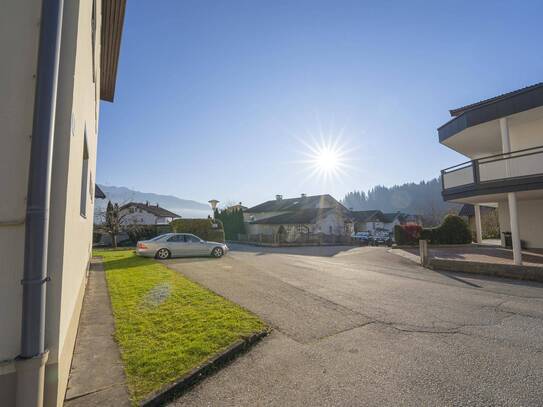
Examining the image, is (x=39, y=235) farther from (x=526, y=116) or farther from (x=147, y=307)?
(x=526, y=116)

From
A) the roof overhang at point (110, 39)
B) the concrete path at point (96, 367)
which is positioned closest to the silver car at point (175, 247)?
the roof overhang at point (110, 39)

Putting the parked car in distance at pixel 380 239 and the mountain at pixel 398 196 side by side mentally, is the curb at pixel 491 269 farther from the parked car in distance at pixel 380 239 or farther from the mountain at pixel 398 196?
the mountain at pixel 398 196

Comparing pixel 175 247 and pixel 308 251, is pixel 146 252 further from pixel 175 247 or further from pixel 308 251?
pixel 308 251

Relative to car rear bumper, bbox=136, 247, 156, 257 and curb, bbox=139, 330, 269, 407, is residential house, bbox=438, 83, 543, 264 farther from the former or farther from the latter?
car rear bumper, bbox=136, 247, 156, 257

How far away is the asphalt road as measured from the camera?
2.93 m

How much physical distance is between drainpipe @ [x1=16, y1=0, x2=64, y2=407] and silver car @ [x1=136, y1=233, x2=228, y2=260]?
13.1 m

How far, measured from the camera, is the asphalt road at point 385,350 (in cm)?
293

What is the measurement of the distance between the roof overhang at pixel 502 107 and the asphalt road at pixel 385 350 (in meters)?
7.66

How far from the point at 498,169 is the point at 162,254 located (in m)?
16.4

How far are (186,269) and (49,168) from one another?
9.40 m

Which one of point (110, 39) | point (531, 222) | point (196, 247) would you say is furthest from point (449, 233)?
point (110, 39)

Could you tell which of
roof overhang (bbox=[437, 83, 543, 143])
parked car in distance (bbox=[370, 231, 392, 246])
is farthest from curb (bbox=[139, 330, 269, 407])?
parked car in distance (bbox=[370, 231, 392, 246])

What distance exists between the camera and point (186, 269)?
10.9 meters

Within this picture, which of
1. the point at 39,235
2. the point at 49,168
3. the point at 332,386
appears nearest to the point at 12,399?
the point at 39,235
